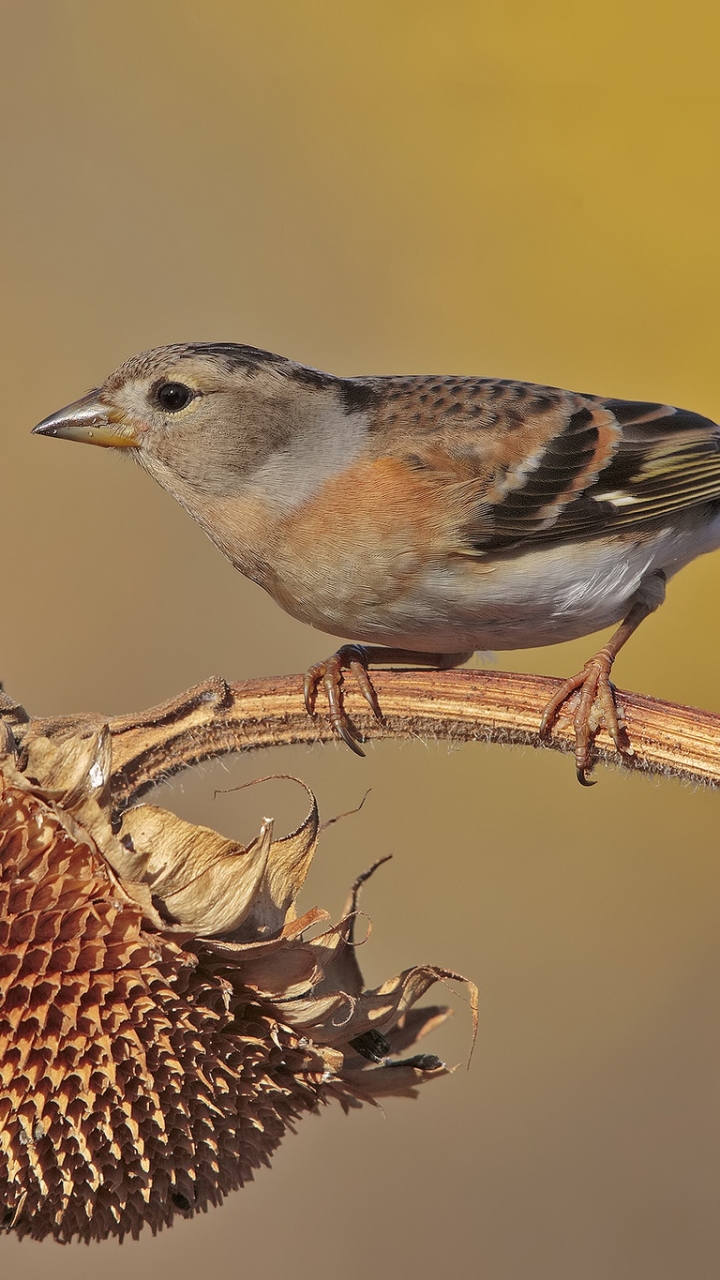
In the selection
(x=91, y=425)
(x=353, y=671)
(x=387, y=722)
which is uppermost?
(x=91, y=425)

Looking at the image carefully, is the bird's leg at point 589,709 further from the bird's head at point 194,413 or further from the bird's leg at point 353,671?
the bird's head at point 194,413

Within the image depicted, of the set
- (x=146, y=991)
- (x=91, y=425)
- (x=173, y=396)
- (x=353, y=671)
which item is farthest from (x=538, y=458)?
(x=146, y=991)

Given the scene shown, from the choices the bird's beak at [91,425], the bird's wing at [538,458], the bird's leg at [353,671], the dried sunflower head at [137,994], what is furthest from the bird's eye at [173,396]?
the dried sunflower head at [137,994]

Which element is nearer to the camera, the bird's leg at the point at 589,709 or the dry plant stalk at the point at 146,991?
the dry plant stalk at the point at 146,991

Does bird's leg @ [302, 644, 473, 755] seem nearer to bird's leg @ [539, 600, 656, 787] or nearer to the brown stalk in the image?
the brown stalk

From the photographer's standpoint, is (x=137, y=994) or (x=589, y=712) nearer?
(x=137, y=994)

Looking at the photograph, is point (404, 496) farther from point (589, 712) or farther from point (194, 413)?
point (589, 712)

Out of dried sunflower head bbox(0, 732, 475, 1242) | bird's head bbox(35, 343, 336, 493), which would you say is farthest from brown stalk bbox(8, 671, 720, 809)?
bird's head bbox(35, 343, 336, 493)
